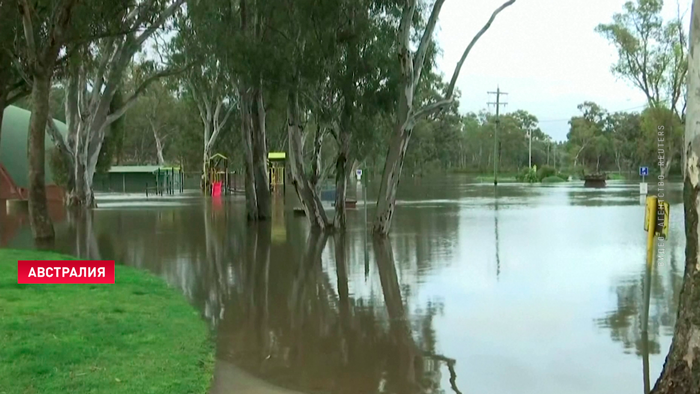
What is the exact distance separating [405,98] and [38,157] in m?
9.77

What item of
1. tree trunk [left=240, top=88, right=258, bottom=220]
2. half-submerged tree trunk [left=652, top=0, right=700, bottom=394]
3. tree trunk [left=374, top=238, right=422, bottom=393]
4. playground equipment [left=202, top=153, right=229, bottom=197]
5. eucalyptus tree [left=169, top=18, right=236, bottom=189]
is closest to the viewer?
half-submerged tree trunk [left=652, top=0, right=700, bottom=394]

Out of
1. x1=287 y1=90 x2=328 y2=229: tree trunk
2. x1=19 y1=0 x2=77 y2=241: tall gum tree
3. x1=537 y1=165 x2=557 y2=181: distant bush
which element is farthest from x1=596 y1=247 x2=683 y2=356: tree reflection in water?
x1=537 y1=165 x2=557 y2=181: distant bush

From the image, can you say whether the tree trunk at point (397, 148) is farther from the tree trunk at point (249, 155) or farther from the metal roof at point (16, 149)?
the metal roof at point (16, 149)

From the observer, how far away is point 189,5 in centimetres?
2516

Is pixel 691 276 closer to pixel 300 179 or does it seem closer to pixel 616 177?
pixel 300 179

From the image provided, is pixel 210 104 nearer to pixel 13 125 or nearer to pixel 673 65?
pixel 13 125

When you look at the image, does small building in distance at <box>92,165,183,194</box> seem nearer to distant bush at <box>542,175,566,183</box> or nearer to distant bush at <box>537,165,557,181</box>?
distant bush at <box>542,175,566,183</box>

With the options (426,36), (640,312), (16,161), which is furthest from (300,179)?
(16,161)

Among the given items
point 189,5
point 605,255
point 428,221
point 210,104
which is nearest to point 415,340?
point 605,255

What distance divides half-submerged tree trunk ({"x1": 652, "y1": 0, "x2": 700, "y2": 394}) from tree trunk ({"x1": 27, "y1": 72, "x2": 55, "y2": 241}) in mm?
16556

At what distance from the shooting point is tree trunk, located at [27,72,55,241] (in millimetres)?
18516

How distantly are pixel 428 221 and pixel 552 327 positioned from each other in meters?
16.5


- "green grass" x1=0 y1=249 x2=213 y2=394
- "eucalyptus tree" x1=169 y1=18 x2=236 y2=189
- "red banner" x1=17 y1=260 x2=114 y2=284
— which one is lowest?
"green grass" x1=0 y1=249 x2=213 y2=394

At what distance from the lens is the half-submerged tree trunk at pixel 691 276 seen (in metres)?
5.11
